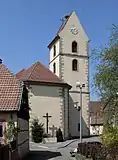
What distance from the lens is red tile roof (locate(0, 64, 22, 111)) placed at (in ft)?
72.0

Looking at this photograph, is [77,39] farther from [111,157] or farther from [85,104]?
[111,157]

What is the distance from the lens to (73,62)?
54.5 metres

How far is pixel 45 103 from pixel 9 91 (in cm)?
2263

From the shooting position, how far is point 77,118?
52.3 meters

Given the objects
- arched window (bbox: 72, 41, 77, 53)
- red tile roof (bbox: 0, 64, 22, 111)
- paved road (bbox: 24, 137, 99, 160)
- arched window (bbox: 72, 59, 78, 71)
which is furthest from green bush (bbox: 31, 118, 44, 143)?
red tile roof (bbox: 0, 64, 22, 111)

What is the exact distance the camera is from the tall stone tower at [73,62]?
52469mm

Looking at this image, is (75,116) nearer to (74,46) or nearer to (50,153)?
(74,46)

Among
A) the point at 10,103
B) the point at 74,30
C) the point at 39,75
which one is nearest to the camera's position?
the point at 10,103

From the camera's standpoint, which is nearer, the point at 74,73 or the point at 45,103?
the point at 45,103

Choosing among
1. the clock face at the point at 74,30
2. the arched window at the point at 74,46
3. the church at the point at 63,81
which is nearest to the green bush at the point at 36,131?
the church at the point at 63,81

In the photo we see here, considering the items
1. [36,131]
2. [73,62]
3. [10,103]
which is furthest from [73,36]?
[10,103]

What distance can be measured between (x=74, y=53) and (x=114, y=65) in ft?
111

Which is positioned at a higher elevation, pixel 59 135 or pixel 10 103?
pixel 10 103

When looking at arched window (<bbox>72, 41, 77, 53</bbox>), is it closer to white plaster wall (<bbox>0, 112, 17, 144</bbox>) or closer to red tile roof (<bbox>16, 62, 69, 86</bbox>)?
red tile roof (<bbox>16, 62, 69, 86</bbox>)
